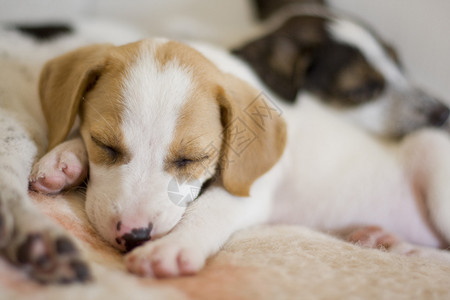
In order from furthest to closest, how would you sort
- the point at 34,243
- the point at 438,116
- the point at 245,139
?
the point at 438,116, the point at 245,139, the point at 34,243

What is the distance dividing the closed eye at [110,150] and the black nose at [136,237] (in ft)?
1.33

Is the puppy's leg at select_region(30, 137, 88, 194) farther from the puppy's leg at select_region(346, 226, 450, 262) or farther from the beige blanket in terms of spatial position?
the puppy's leg at select_region(346, 226, 450, 262)

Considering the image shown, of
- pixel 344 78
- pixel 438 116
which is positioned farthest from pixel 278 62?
pixel 438 116

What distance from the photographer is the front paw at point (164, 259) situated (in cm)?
161

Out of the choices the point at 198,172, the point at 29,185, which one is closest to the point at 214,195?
the point at 198,172

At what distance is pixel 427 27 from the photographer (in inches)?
146

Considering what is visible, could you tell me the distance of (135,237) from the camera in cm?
178

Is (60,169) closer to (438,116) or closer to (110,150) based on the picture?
(110,150)

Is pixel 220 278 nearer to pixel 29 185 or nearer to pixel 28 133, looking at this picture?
pixel 29 185

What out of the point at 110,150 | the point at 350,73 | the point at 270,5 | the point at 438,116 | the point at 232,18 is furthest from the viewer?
the point at 232,18

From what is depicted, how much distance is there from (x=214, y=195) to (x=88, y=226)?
66cm

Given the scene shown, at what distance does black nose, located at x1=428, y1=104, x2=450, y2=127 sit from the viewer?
3424 millimetres

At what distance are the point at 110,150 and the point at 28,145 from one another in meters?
0.46

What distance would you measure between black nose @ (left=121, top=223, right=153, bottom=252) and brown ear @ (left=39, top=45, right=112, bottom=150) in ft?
2.33
